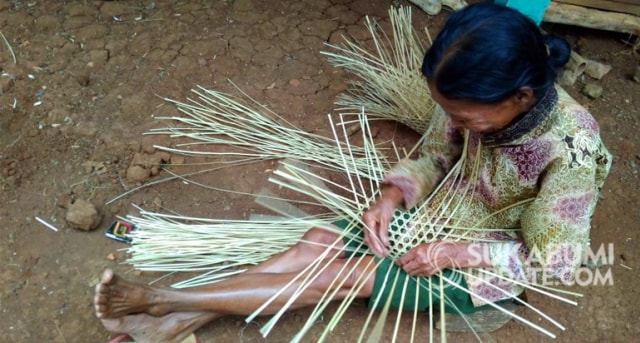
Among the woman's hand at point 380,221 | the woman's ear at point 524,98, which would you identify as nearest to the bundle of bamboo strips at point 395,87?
the woman's hand at point 380,221

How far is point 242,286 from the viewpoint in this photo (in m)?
1.61

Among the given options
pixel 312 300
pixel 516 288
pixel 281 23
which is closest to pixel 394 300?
pixel 312 300

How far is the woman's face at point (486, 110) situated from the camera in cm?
123

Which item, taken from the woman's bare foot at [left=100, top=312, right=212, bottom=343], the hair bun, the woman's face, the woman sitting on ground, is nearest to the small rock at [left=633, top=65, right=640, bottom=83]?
the woman sitting on ground

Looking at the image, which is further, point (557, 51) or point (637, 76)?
point (637, 76)

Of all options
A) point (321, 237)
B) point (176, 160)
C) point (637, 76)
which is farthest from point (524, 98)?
point (637, 76)

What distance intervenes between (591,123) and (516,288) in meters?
0.53

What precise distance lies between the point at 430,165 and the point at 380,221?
277 millimetres

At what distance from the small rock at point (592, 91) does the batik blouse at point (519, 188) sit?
4.06 feet

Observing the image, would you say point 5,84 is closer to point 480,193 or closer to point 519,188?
point 480,193

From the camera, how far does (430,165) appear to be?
70.4 inches

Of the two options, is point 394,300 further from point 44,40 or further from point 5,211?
point 44,40

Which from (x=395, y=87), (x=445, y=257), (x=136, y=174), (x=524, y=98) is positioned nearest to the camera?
(x=524, y=98)

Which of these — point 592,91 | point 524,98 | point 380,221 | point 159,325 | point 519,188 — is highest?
point 524,98
